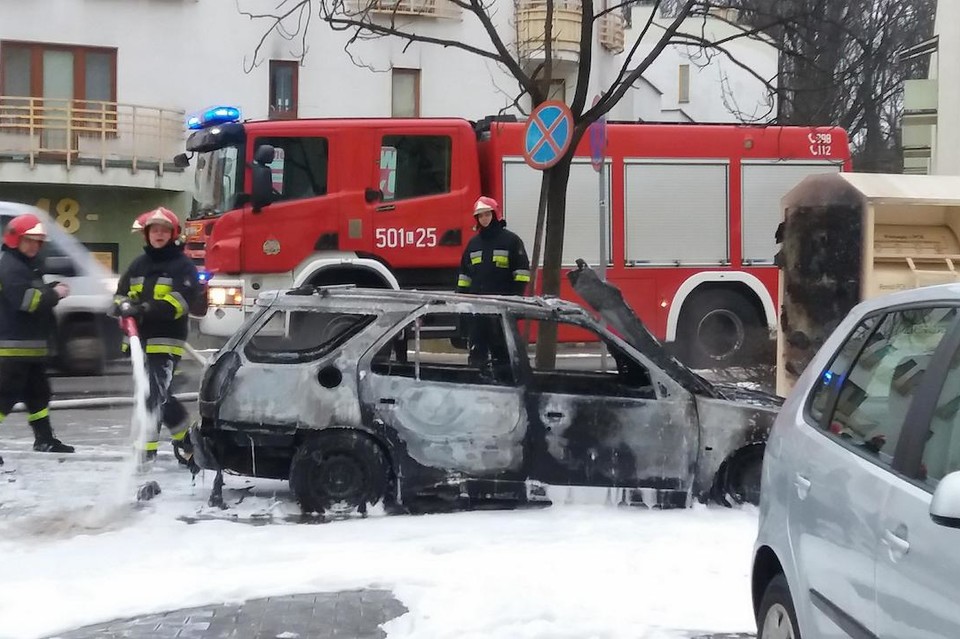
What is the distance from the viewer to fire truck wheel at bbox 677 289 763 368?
43.6 ft

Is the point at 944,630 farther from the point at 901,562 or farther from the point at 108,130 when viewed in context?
the point at 108,130

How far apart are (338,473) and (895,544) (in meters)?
4.34

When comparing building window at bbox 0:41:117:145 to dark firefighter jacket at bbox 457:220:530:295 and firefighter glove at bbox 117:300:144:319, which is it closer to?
dark firefighter jacket at bbox 457:220:530:295

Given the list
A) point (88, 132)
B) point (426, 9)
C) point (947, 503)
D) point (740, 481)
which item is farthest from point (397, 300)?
point (426, 9)

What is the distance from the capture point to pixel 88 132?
22516 mm

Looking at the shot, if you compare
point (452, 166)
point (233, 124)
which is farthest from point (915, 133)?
point (233, 124)

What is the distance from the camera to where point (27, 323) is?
819 centimetres

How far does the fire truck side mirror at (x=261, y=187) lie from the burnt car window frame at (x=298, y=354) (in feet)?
17.2

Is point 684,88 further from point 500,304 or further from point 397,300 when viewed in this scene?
point 397,300

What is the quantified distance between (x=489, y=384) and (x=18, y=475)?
3418 millimetres

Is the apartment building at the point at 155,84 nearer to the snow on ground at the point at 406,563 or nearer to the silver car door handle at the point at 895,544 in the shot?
the snow on ground at the point at 406,563

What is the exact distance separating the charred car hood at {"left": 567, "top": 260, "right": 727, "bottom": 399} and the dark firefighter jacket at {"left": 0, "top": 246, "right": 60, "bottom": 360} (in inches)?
148

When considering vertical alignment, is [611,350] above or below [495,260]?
below

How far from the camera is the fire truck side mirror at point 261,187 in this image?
11.8 meters
